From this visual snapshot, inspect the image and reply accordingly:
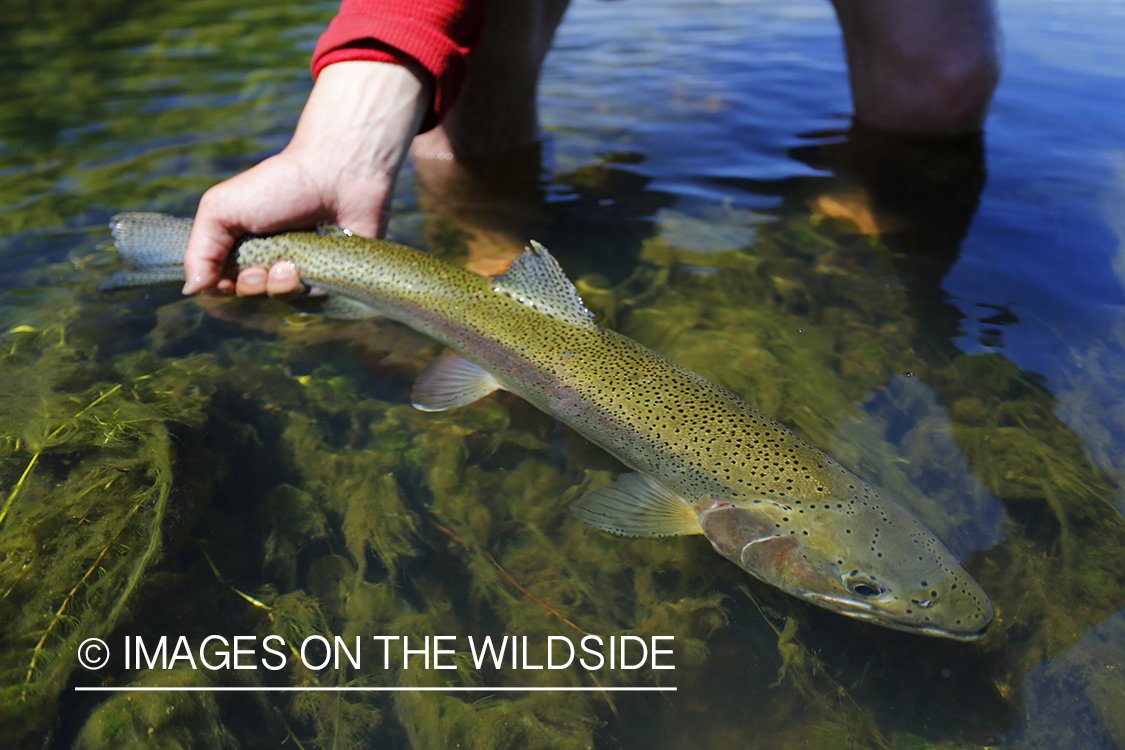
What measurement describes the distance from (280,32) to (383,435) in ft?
26.2

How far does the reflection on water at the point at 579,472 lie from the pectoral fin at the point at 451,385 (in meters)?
0.08

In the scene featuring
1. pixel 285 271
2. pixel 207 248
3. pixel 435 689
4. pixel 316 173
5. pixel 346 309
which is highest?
pixel 316 173

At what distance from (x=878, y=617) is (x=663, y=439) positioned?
0.86 metres

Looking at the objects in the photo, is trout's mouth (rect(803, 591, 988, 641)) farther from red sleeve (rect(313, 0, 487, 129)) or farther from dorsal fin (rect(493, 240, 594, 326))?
red sleeve (rect(313, 0, 487, 129))

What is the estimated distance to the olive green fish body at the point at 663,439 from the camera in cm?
211

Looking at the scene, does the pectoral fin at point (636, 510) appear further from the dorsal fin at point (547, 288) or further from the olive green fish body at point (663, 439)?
the dorsal fin at point (547, 288)

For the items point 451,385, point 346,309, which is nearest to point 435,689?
point 451,385

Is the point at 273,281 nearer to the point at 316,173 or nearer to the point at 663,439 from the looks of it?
the point at 316,173

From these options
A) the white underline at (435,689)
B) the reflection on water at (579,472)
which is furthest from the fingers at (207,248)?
the white underline at (435,689)

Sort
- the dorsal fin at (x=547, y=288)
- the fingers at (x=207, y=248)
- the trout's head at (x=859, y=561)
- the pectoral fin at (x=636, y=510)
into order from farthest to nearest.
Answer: the fingers at (x=207, y=248) < the dorsal fin at (x=547, y=288) < the pectoral fin at (x=636, y=510) < the trout's head at (x=859, y=561)

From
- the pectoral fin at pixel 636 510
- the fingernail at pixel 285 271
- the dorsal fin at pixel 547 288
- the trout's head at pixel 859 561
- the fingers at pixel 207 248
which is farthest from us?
the fingernail at pixel 285 271

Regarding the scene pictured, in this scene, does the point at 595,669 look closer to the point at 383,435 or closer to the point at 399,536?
the point at 399,536

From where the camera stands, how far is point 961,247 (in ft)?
13.8

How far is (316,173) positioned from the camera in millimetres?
3430
